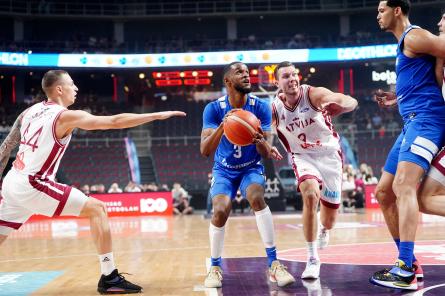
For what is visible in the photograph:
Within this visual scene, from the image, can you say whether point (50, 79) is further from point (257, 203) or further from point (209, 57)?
point (209, 57)

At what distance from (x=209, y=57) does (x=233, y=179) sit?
23.5 metres

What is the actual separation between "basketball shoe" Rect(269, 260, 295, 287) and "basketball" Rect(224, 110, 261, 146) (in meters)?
1.24

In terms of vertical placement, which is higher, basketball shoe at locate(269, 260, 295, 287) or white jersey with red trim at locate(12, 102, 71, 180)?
white jersey with red trim at locate(12, 102, 71, 180)

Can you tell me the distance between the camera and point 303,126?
20.3 ft

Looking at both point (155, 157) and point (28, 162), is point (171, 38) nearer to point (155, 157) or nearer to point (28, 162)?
point (155, 157)

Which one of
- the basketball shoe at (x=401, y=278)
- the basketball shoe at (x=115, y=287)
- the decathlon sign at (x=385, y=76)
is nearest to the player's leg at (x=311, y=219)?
the basketball shoe at (x=401, y=278)

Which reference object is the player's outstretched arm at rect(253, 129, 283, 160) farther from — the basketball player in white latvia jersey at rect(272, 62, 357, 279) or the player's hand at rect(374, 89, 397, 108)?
the player's hand at rect(374, 89, 397, 108)

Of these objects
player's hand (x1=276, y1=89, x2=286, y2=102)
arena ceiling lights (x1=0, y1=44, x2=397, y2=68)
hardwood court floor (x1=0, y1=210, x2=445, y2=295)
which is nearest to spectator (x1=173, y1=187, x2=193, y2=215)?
hardwood court floor (x1=0, y1=210, x2=445, y2=295)

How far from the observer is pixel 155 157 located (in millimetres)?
28250

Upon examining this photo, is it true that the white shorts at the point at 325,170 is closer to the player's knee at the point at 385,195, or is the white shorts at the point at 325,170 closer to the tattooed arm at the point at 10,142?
the player's knee at the point at 385,195

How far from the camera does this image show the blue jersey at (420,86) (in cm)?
495

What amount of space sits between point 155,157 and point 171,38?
866cm

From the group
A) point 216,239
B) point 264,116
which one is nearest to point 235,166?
point 264,116

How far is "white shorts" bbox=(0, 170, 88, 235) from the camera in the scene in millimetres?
5211
